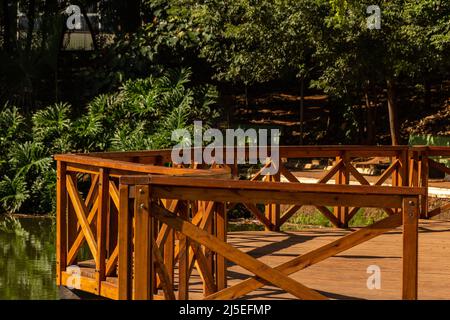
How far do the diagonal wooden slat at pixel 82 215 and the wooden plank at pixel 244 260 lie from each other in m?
2.26

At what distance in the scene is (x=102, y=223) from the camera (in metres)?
8.80

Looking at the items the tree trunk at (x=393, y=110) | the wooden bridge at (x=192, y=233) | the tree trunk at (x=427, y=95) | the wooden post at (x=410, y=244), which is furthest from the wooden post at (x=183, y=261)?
the tree trunk at (x=427, y=95)

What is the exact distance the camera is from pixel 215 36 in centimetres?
2580

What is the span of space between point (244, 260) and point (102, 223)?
236 centimetres

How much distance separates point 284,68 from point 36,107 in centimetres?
636

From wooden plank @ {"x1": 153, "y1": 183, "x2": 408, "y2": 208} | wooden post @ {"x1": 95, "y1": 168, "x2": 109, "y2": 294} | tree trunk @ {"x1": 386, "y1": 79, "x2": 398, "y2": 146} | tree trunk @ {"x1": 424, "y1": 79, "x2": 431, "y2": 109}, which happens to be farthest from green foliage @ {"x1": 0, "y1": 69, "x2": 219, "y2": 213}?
wooden plank @ {"x1": 153, "y1": 183, "x2": 408, "y2": 208}

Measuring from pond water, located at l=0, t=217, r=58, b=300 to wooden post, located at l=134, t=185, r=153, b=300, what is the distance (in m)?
6.50

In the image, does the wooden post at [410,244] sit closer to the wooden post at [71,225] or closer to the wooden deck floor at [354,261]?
the wooden deck floor at [354,261]

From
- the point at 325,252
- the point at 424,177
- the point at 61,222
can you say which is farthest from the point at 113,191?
the point at 424,177

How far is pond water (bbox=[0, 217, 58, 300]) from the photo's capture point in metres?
13.7

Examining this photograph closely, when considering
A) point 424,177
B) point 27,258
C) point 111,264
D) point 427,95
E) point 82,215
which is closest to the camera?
point 111,264

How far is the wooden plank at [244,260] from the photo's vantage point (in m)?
6.71

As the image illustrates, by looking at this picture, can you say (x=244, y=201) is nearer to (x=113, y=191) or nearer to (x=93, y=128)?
(x=113, y=191)

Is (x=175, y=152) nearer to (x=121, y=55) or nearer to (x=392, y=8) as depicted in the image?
(x=392, y=8)
